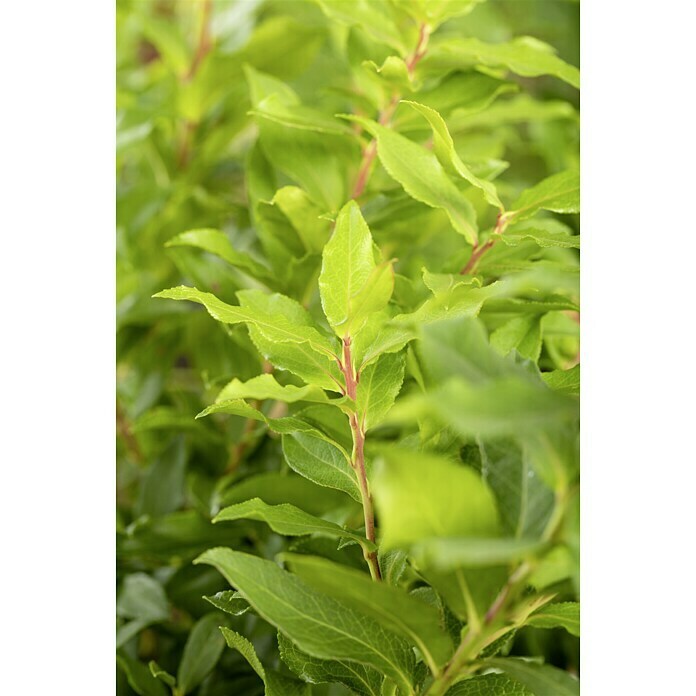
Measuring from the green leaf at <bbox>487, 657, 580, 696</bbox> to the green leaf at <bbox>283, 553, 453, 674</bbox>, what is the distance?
18 mm

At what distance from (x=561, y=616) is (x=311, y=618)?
76 millimetres

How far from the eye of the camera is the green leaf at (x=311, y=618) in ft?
0.79

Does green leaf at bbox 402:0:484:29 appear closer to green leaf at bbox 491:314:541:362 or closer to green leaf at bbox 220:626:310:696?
green leaf at bbox 491:314:541:362

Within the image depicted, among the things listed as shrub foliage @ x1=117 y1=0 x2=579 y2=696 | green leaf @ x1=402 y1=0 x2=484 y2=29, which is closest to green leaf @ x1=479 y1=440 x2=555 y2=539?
shrub foliage @ x1=117 y1=0 x2=579 y2=696

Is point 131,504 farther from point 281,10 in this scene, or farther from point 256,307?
point 281,10

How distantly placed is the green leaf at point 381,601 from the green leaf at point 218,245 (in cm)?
18

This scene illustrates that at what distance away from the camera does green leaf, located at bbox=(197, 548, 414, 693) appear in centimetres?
24

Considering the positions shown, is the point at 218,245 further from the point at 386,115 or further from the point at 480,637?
the point at 480,637

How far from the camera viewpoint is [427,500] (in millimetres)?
185

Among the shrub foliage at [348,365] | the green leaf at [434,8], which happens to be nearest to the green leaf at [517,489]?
the shrub foliage at [348,365]

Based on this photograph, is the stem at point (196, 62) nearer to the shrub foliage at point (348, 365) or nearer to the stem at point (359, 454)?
the shrub foliage at point (348, 365)
